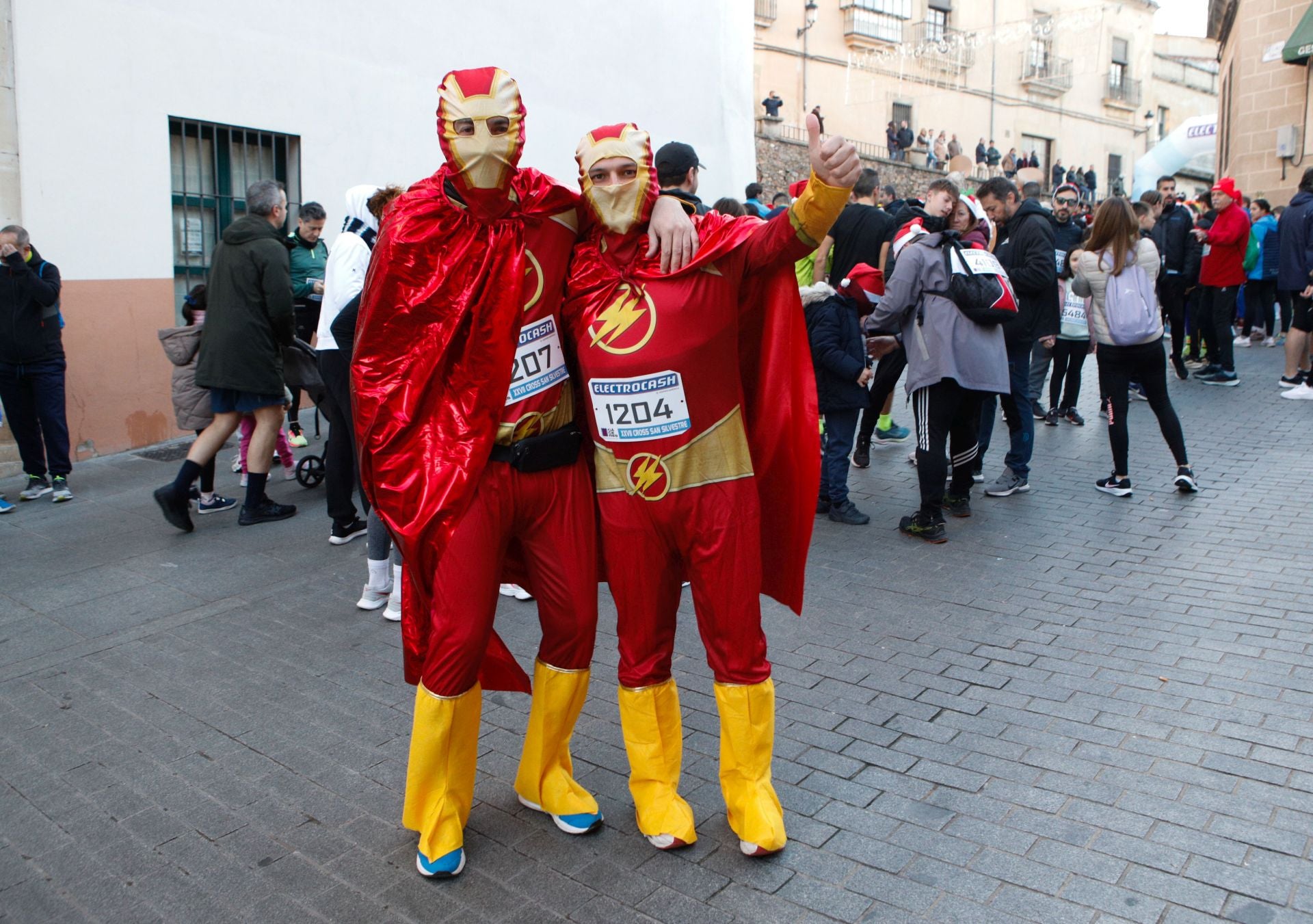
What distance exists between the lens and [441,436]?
311 cm

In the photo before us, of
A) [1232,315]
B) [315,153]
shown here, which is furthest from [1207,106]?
[315,153]

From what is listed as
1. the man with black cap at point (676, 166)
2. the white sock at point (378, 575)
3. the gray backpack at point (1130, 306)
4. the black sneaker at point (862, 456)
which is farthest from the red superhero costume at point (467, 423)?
the black sneaker at point (862, 456)

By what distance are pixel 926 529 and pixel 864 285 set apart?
1.49 meters

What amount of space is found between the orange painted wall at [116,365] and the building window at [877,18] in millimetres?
29983

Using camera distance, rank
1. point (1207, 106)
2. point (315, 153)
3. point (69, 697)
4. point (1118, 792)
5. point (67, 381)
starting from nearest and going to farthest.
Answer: point (1118, 792) < point (69, 697) < point (67, 381) < point (315, 153) < point (1207, 106)

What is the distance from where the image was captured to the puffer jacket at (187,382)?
284 inches

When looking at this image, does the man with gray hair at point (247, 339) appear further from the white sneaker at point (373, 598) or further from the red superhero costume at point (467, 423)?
the red superhero costume at point (467, 423)

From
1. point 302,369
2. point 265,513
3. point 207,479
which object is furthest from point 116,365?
point 265,513

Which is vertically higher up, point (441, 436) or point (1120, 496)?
point (441, 436)

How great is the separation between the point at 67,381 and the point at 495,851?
7.10 m

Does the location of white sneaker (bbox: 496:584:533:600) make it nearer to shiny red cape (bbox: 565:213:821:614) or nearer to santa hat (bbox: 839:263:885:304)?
shiny red cape (bbox: 565:213:821:614)

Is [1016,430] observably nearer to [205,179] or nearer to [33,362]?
[33,362]

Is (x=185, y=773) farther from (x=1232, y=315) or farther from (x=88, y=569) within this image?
(x=1232, y=315)

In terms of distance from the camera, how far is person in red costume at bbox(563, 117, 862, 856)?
9.87 feet
